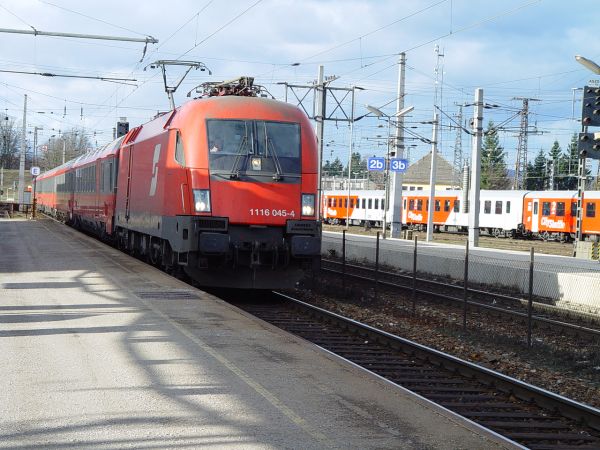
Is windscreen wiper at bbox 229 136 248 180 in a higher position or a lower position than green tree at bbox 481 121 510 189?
lower

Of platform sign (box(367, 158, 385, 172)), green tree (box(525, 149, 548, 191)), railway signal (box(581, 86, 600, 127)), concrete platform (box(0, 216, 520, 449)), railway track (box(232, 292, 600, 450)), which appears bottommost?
railway track (box(232, 292, 600, 450))

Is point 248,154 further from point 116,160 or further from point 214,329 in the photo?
point 116,160

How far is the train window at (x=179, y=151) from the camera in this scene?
14225 mm

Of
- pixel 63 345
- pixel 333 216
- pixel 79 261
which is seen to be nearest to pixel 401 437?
pixel 63 345

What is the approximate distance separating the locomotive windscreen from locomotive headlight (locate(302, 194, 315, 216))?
0.35 metres

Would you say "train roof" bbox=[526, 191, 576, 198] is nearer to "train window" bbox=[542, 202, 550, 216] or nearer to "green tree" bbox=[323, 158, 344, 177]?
"train window" bbox=[542, 202, 550, 216]

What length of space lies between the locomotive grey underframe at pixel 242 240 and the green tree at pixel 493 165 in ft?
267

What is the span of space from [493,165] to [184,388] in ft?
317

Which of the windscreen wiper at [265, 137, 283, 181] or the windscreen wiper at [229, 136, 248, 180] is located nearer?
the windscreen wiper at [229, 136, 248, 180]

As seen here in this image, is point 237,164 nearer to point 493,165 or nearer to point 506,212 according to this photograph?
point 506,212

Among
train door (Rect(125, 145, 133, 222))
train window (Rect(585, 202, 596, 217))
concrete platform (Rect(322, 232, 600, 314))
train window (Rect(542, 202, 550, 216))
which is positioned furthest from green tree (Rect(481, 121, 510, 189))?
A: train door (Rect(125, 145, 133, 222))

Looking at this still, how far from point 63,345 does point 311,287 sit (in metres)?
10.3

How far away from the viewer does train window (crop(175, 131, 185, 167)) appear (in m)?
14.2

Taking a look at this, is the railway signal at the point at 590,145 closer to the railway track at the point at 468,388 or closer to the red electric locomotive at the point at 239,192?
the red electric locomotive at the point at 239,192
